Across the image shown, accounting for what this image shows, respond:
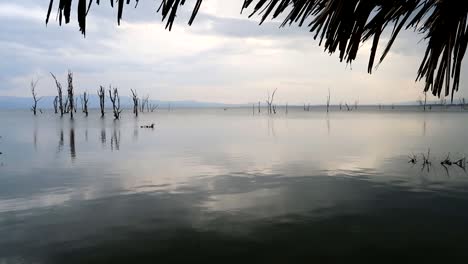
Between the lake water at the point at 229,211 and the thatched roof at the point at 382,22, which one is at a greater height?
the thatched roof at the point at 382,22

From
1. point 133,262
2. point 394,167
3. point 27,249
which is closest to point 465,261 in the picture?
point 133,262

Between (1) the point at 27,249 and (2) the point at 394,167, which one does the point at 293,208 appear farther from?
(2) the point at 394,167

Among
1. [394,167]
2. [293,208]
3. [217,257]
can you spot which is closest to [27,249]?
[217,257]

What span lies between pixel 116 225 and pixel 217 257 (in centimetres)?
208

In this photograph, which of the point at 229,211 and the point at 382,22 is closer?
the point at 382,22

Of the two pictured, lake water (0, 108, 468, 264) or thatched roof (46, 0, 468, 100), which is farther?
lake water (0, 108, 468, 264)

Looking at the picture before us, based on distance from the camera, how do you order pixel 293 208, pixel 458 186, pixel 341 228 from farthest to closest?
pixel 458 186 < pixel 293 208 < pixel 341 228

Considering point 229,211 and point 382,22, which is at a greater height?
point 382,22

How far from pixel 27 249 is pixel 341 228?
4.61m

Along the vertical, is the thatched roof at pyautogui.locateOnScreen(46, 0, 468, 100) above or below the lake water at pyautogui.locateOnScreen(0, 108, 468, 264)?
above

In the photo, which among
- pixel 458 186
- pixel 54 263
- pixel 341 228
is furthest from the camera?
pixel 458 186

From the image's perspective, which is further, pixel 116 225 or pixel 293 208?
pixel 293 208

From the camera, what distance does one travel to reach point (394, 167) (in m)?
12.4

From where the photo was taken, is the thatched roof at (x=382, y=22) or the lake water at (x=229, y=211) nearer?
the thatched roof at (x=382, y=22)
